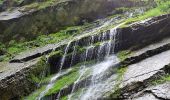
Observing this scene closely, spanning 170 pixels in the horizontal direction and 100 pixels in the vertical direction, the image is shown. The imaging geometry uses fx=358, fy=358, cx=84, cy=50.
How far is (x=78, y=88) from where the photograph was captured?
13.2 meters

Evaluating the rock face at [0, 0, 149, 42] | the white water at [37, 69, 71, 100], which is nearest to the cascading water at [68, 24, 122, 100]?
the white water at [37, 69, 71, 100]

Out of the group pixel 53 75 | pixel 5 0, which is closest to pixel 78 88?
pixel 53 75

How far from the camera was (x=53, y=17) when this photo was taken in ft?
72.1

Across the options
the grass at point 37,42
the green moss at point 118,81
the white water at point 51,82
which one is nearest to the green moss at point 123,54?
the green moss at point 118,81

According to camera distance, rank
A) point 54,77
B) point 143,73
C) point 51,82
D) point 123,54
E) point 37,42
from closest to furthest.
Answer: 1. point 143,73
2. point 123,54
3. point 51,82
4. point 54,77
5. point 37,42

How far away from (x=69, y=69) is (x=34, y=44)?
5245 mm

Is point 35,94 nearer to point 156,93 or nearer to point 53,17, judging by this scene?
point 156,93

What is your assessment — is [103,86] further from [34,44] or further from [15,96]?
[34,44]

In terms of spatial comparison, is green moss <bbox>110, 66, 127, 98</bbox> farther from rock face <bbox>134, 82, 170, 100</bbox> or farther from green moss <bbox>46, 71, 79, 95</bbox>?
green moss <bbox>46, 71, 79, 95</bbox>

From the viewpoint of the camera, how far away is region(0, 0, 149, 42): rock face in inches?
851

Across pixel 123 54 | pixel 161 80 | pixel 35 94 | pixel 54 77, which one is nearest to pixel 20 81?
pixel 35 94

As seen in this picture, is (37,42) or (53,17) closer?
(37,42)

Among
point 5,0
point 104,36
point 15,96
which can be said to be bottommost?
point 15,96

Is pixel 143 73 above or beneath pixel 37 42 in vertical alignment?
beneath
